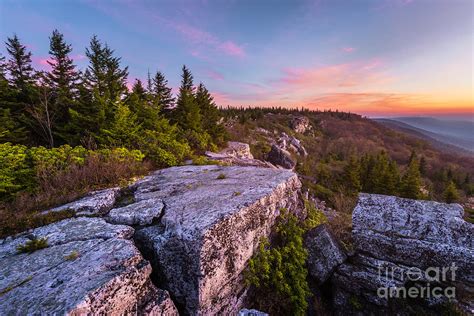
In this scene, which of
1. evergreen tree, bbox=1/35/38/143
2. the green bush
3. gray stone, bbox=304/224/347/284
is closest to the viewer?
gray stone, bbox=304/224/347/284

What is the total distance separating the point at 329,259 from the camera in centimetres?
423

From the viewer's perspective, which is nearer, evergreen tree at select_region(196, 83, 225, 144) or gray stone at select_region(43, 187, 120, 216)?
gray stone at select_region(43, 187, 120, 216)

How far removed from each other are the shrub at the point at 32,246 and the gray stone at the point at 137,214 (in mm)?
888

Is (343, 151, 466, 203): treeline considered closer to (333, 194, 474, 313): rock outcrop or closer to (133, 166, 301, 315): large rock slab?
(333, 194, 474, 313): rock outcrop

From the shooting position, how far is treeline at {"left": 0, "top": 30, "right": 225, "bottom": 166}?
476 inches

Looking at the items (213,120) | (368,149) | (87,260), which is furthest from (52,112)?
(368,149)

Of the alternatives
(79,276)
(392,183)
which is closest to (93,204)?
(79,276)

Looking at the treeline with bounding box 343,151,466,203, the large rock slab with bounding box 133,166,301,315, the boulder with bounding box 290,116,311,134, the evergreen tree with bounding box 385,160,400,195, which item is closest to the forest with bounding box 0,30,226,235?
the large rock slab with bounding box 133,166,301,315

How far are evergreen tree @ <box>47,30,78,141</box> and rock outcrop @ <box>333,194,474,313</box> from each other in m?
19.3

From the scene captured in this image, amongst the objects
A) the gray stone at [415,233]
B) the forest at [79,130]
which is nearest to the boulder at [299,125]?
the forest at [79,130]

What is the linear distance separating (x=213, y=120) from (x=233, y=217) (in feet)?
57.3

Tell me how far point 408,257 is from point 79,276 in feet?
16.7

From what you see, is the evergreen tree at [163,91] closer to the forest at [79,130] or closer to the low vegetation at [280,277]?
the forest at [79,130]

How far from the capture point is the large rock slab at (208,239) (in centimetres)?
303
